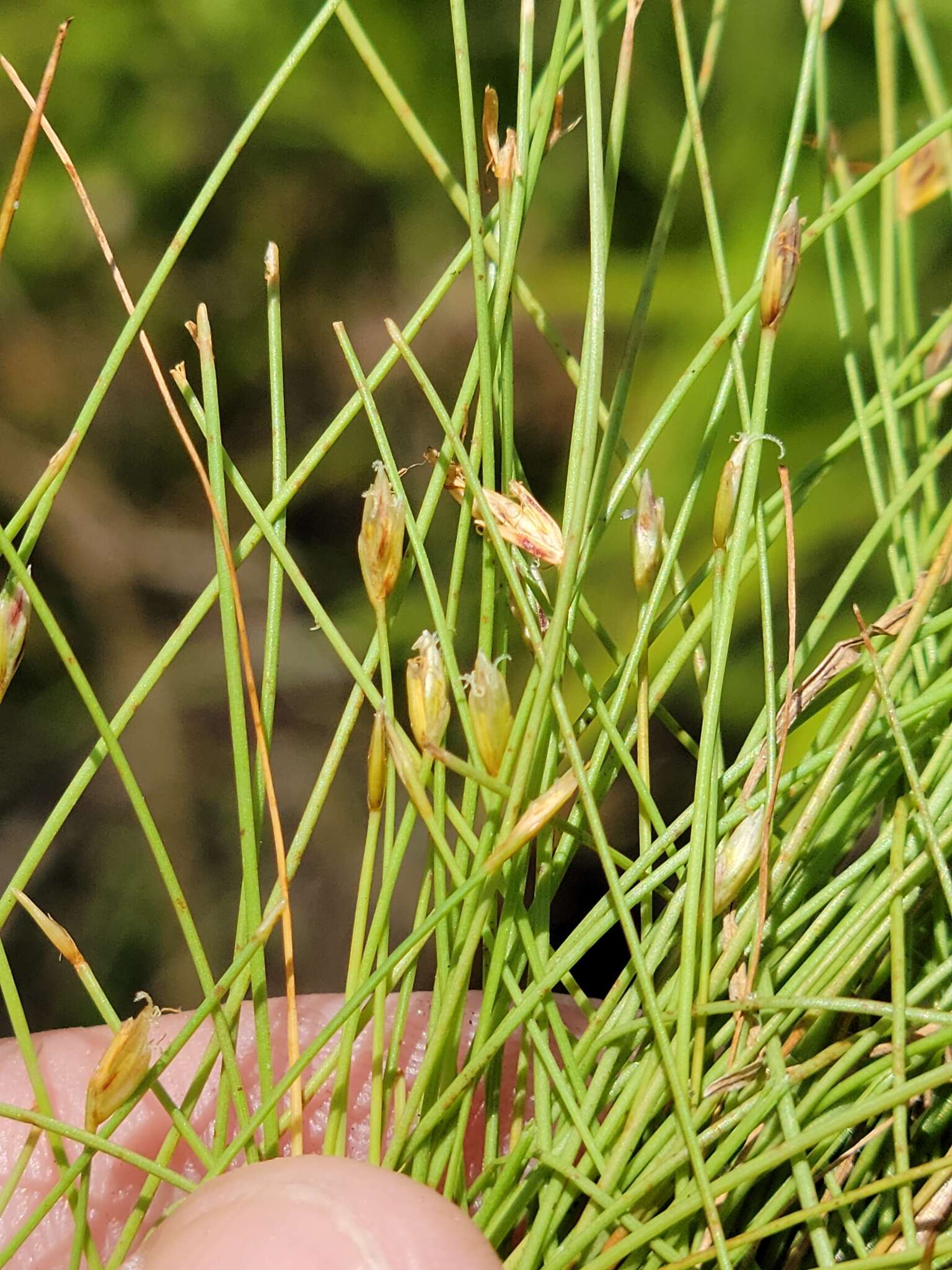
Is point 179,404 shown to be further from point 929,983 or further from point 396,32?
point 929,983

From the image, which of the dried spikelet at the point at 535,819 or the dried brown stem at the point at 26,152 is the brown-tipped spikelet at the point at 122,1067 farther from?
the dried brown stem at the point at 26,152

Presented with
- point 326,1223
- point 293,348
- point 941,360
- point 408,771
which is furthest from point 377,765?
point 293,348

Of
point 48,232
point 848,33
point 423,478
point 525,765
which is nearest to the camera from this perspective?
point 525,765

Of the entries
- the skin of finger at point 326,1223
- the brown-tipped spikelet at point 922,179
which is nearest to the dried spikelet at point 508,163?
the brown-tipped spikelet at point 922,179

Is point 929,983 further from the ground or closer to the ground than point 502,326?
closer to the ground

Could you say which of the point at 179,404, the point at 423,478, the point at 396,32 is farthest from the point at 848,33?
the point at 179,404

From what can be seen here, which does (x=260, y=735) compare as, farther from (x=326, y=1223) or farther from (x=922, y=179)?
(x=922, y=179)
